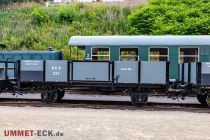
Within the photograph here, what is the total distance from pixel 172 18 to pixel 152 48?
43.5ft

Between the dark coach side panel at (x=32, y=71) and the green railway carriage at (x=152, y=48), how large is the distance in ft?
12.6

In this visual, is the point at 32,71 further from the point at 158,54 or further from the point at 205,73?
the point at 205,73

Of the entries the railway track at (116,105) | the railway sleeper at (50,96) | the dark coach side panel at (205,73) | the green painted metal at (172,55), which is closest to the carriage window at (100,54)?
the green painted metal at (172,55)

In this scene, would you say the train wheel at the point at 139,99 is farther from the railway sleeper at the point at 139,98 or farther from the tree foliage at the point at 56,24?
the tree foliage at the point at 56,24

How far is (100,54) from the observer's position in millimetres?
23891

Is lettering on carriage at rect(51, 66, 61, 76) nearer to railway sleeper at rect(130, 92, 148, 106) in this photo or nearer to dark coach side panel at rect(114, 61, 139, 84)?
dark coach side panel at rect(114, 61, 139, 84)

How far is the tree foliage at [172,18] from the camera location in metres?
33.8

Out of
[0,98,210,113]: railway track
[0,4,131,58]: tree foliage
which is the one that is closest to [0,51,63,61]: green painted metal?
[0,98,210,113]: railway track

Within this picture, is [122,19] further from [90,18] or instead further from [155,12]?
[155,12]

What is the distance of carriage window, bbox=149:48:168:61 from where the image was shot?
76.0 ft

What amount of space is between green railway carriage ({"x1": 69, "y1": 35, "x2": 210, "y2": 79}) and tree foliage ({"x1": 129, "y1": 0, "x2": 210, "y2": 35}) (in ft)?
35.5

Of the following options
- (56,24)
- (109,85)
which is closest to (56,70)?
(109,85)

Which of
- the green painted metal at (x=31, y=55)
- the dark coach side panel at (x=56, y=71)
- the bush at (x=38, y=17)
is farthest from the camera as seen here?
the bush at (x=38, y=17)

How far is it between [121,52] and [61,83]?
177 inches
